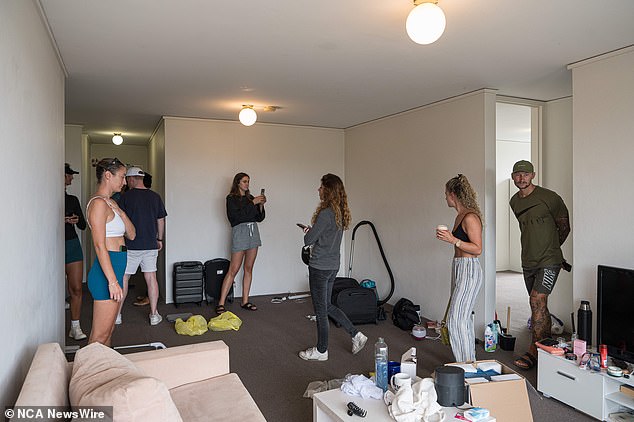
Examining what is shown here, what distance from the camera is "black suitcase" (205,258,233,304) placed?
579 cm

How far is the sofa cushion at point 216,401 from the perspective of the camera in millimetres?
2027

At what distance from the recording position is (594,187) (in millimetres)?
3367

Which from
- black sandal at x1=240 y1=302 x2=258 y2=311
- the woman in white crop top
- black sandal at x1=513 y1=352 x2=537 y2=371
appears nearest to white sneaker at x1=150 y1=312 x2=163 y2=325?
black sandal at x1=240 y1=302 x2=258 y2=311

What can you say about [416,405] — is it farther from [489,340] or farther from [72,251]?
[72,251]

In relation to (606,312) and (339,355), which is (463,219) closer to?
(606,312)

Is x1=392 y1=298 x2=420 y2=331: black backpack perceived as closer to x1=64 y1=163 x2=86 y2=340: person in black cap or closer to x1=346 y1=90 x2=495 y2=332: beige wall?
x1=346 y1=90 x2=495 y2=332: beige wall

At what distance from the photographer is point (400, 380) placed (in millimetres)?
2197

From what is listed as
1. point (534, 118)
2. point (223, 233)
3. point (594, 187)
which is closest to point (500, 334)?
point (594, 187)

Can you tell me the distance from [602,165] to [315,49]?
2.21 meters

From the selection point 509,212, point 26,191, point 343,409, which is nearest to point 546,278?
point 343,409

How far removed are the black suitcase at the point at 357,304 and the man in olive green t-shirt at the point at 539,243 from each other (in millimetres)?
1560

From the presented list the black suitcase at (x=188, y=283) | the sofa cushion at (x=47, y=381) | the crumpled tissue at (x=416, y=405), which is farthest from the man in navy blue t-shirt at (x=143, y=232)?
the crumpled tissue at (x=416, y=405)

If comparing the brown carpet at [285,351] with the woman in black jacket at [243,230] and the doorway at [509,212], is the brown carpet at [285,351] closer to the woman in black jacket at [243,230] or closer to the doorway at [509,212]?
the woman in black jacket at [243,230]

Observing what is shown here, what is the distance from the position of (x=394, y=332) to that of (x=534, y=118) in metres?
2.73
